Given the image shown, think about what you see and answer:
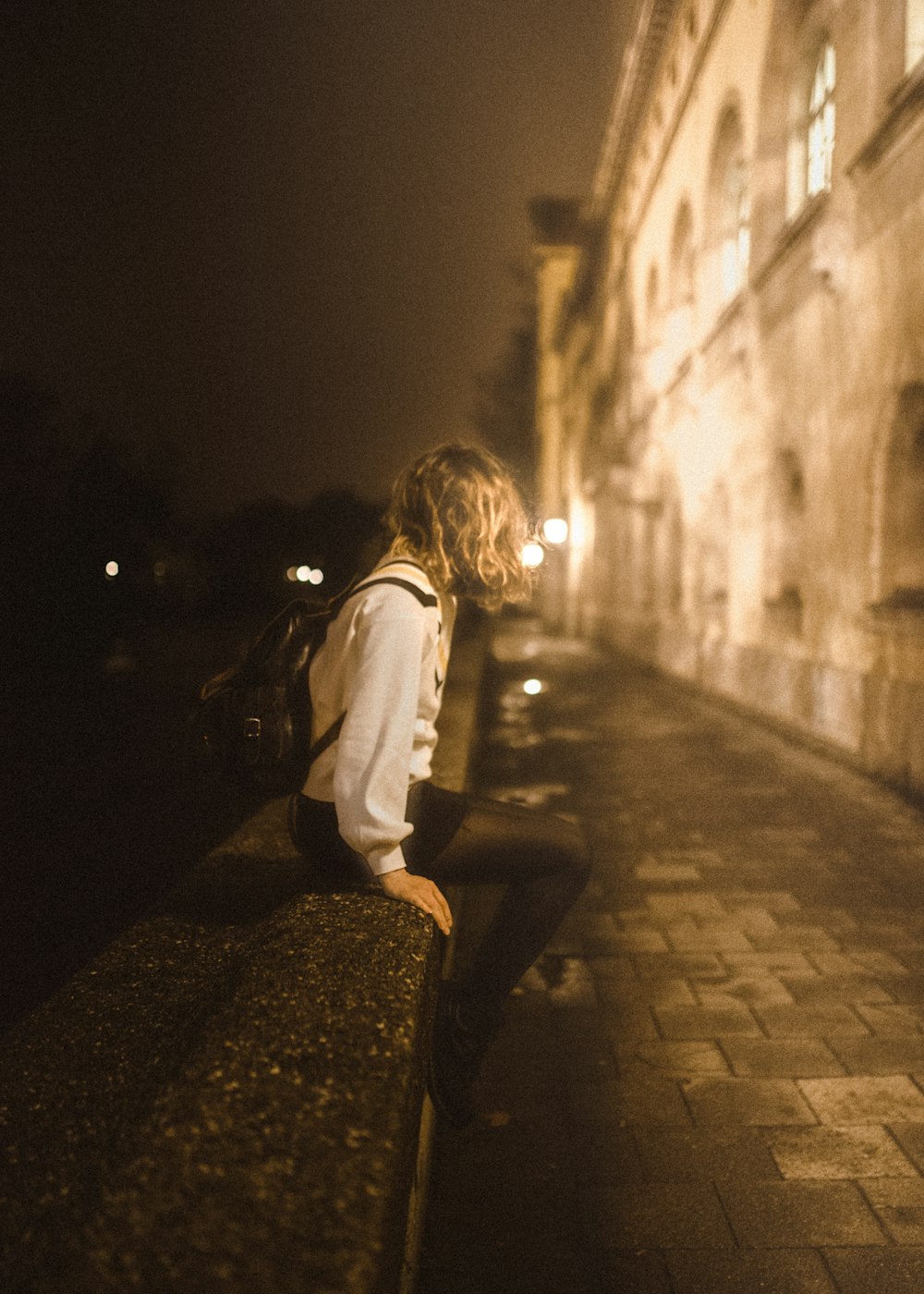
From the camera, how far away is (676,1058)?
3.49m

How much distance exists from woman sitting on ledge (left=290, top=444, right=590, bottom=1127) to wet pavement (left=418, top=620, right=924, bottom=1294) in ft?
1.22

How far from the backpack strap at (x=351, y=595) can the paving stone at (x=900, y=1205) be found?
1831 mm

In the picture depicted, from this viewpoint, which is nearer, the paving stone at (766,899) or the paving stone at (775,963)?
the paving stone at (775,963)

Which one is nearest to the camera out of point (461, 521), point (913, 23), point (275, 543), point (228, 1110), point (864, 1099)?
point (228, 1110)

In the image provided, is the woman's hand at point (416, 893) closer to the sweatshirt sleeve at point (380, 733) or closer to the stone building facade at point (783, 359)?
the sweatshirt sleeve at point (380, 733)

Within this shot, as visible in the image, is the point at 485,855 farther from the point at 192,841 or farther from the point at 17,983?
the point at 192,841

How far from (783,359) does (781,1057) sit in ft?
30.9

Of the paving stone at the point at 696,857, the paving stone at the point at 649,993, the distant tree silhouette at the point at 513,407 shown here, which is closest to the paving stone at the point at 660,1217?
the paving stone at the point at 649,993

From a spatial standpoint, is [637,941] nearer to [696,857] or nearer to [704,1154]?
[696,857]

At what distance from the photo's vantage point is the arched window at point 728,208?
14.1 m

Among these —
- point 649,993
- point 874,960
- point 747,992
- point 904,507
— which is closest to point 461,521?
point 649,993

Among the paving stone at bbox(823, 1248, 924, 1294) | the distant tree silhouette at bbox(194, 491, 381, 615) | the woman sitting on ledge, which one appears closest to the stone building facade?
the woman sitting on ledge

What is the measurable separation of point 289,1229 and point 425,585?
1.52 meters

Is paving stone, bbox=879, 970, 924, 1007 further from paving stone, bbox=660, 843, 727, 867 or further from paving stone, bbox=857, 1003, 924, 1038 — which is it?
paving stone, bbox=660, 843, 727, 867
